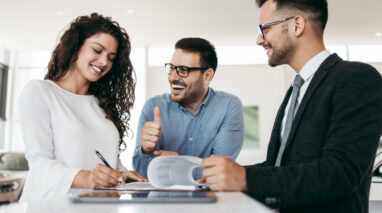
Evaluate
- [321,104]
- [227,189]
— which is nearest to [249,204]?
[227,189]

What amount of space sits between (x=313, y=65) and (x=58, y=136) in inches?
44.9

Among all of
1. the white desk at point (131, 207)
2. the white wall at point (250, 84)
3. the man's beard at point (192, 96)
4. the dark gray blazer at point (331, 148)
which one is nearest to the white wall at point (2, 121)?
the white wall at point (250, 84)

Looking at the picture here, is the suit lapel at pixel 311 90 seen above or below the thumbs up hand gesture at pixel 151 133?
above

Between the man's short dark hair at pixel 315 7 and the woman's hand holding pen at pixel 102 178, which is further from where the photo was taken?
the man's short dark hair at pixel 315 7

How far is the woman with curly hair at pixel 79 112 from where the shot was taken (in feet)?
4.38

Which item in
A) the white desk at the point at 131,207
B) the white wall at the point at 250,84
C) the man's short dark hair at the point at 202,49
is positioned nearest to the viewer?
the white desk at the point at 131,207

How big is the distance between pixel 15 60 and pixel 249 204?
1039cm

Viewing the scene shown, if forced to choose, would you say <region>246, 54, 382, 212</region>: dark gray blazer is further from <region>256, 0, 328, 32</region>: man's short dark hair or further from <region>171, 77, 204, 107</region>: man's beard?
<region>171, 77, 204, 107</region>: man's beard

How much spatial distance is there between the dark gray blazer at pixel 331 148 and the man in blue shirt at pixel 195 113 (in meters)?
1.06

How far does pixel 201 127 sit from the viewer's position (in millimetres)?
2348

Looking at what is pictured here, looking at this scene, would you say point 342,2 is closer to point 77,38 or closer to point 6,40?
point 77,38

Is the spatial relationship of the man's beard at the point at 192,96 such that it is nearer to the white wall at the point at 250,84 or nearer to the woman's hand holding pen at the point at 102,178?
the woman's hand holding pen at the point at 102,178

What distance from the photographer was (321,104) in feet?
3.94

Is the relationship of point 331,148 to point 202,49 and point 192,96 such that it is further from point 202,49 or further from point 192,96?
point 202,49
